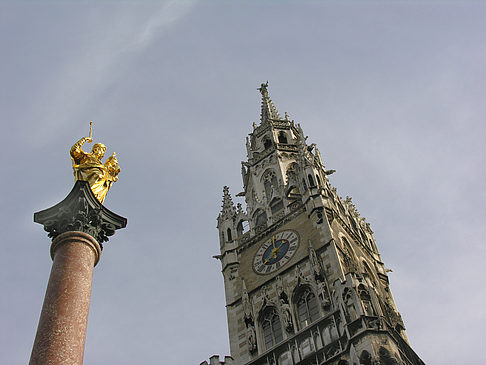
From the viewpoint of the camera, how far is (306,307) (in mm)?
34531

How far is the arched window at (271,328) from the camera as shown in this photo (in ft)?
112

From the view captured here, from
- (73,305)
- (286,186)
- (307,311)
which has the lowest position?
(73,305)

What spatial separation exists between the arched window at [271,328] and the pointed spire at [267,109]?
25.3 meters

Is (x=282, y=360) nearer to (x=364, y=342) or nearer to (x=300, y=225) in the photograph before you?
(x=364, y=342)

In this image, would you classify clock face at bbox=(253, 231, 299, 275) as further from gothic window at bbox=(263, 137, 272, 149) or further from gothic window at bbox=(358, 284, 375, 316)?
gothic window at bbox=(263, 137, 272, 149)

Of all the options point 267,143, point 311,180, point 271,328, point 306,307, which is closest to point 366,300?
point 306,307

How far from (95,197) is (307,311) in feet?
60.1

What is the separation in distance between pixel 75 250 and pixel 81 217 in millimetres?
1241

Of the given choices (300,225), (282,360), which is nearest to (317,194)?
(300,225)

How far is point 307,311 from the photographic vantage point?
34.2 metres

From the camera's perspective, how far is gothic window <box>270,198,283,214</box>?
4494 centimetres

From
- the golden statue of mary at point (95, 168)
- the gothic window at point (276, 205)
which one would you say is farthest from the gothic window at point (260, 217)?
the golden statue of mary at point (95, 168)

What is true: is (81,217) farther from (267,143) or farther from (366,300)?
(267,143)

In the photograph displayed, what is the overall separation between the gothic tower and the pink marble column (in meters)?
14.9
